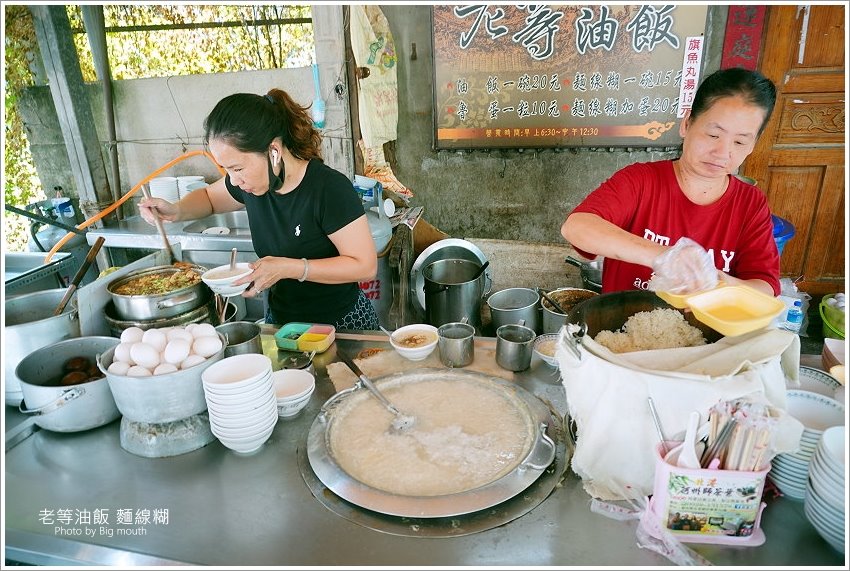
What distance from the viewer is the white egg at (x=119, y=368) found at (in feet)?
5.07

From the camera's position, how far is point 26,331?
178 cm

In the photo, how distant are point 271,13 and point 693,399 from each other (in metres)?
4.96

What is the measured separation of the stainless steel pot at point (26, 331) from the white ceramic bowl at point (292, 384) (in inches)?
32.4

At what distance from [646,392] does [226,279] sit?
158 centimetres

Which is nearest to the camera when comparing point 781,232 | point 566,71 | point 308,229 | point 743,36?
point 308,229

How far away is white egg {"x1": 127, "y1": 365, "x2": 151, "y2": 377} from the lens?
153 centimetres

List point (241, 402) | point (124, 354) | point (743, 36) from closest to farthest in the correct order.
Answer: point (241, 402) < point (124, 354) < point (743, 36)

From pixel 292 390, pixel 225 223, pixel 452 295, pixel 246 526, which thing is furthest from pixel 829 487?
pixel 225 223

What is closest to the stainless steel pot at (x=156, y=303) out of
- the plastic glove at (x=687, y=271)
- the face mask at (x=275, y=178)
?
the face mask at (x=275, y=178)

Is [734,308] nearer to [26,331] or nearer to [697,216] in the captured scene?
[697,216]

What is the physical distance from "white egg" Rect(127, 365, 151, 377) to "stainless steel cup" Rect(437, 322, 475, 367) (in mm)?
1058

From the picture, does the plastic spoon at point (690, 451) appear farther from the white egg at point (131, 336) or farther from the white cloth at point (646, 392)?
the white egg at point (131, 336)

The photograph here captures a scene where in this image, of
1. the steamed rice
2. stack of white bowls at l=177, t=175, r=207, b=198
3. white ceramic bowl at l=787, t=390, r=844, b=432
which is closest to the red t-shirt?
the steamed rice

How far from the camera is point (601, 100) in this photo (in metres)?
4.63
